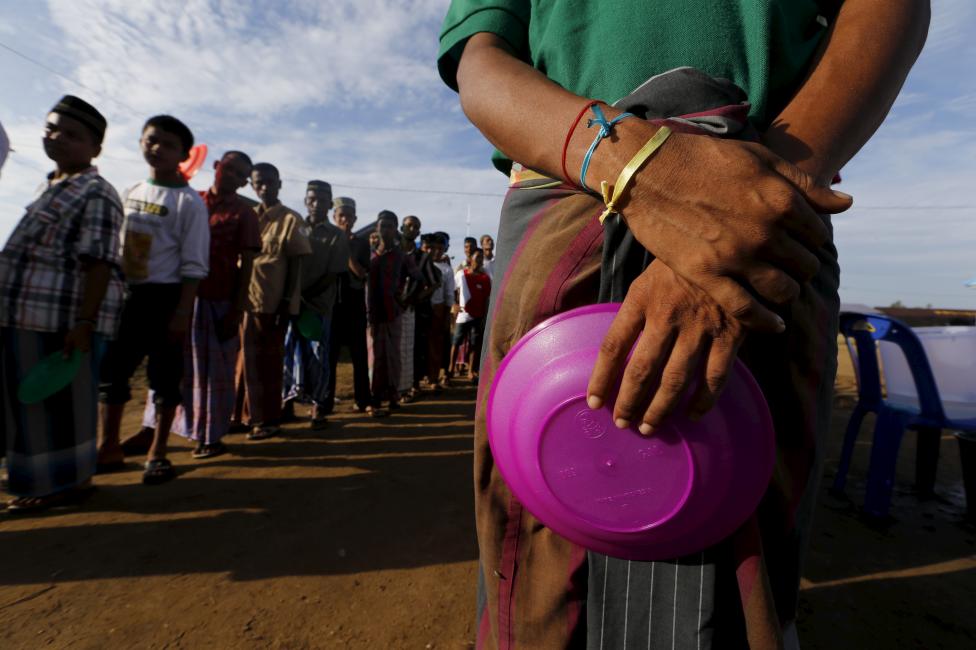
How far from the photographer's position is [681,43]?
725mm

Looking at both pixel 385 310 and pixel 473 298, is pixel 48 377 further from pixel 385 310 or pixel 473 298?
pixel 473 298

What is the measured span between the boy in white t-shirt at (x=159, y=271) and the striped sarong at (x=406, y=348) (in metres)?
2.34

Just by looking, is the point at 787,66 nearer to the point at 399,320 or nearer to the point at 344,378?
the point at 399,320

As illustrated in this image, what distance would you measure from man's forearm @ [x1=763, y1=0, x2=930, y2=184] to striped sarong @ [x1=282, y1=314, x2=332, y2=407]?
4139 mm

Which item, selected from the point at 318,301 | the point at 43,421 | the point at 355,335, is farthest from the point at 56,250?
the point at 355,335

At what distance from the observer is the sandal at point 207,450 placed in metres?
3.30

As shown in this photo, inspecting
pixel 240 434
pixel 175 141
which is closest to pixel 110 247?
pixel 175 141

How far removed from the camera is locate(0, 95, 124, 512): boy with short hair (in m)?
2.25

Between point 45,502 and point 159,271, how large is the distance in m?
1.29

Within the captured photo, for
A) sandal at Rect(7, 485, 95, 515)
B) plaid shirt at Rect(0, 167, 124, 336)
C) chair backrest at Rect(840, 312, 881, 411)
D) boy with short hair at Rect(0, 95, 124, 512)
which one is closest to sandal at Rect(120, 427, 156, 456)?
sandal at Rect(7, 485, 95, 515)

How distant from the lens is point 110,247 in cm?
236

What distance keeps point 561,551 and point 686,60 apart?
2.53 feet

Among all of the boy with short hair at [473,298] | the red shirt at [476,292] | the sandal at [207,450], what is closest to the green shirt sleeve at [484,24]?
the sandal at [207,450]

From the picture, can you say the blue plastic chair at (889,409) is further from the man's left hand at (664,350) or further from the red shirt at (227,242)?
the red shirt at (227,242)
